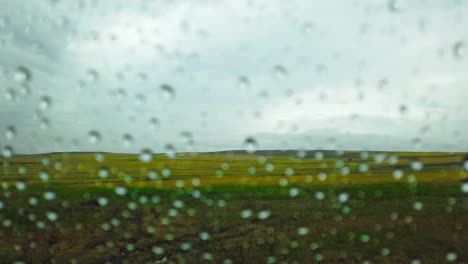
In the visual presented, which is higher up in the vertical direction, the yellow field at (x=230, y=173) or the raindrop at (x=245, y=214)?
the yellow field at (x=230, y=173)

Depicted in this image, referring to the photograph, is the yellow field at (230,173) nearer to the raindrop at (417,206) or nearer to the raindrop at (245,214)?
the raindrop at (417,206)

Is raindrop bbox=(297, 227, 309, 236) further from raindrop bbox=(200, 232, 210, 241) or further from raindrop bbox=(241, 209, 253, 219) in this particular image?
raindrop bbox=(200, 232, 210, 241)

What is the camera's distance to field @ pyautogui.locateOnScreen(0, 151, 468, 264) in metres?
4.33

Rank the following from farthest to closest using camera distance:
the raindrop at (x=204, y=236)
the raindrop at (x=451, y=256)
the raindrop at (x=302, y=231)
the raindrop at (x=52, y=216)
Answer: the raindrop at (x=52, y=216)
the raindrop at (x=302, y=231)
the raindrop at (x=204, y=236)
the raindrop at (x=451, y=256)

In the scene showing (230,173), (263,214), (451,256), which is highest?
(230,173)

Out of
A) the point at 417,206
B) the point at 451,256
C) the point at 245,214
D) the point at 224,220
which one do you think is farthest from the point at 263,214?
the point at 417,206

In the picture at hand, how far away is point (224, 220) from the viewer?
6363 millimetres

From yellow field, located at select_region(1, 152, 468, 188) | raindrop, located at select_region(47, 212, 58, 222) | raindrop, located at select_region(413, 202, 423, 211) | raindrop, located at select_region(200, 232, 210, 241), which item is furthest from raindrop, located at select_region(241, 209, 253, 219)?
raindrop, located at select_region(413, 202, 423, 211)

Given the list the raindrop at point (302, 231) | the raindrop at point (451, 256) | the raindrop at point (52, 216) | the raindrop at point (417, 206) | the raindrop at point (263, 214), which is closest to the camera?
the raindrop at point (451, 256)

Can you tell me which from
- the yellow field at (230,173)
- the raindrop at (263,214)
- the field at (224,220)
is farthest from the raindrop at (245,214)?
the yellow field at (230,173)

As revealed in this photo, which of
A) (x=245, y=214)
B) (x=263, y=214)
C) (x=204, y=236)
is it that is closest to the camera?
(x=204, y=236)

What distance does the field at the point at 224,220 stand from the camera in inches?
171

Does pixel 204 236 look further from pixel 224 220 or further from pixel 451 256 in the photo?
pixel 451 256

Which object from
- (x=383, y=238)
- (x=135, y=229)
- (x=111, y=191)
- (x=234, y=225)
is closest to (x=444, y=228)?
(x=383, y=238)
